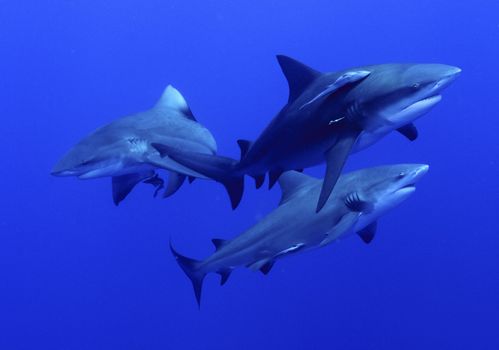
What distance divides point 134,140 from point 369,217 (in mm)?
2349

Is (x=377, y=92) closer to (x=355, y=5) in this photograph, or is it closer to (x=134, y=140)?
(x=134, y=140)

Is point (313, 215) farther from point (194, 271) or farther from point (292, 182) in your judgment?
point (194, 271)

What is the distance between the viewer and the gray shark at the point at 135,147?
5441 millimetres

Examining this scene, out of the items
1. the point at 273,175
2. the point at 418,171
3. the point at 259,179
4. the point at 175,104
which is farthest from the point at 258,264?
the point at 175,104

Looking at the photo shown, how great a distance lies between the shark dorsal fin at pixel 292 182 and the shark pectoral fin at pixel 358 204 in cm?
61

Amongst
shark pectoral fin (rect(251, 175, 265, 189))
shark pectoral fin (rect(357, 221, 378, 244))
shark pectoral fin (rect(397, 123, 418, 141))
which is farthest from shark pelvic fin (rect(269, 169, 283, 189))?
shark pectoral fin (rect(357, 221, 378, 244))

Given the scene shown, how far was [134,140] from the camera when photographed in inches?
221

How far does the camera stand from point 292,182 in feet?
17.9

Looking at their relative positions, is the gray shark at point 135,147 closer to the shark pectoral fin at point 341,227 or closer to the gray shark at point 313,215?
the gray shark at point 313,215

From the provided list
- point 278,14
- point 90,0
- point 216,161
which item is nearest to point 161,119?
point 216,161

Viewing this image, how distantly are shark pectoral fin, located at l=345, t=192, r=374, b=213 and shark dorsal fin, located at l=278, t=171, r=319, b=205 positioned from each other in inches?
23.9

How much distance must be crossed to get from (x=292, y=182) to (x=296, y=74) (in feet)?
5.19

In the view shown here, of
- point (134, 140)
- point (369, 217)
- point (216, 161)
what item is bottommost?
point (369, 217)

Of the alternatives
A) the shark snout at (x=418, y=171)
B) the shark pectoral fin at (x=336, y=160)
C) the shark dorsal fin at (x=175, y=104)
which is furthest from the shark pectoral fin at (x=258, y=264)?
the shark dorsal fin at (x=175, y=104)
